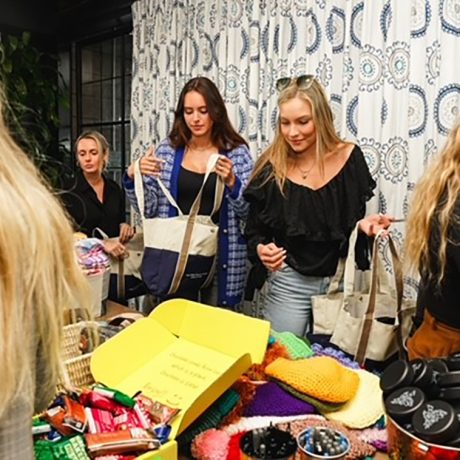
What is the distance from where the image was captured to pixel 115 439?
79 centimetres

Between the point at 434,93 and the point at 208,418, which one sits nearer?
the point at 208,418

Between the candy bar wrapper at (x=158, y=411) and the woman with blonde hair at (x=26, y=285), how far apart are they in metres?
0.28

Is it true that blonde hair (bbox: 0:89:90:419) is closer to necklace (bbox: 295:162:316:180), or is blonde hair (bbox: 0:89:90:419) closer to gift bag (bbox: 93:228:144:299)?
necklace (bbox: 295:162:316:180)

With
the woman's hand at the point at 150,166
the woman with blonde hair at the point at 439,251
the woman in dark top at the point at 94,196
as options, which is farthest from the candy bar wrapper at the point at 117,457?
the woman in dark top at the point at 94,196

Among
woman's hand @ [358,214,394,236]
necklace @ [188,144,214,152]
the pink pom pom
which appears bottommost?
the pink pom pom

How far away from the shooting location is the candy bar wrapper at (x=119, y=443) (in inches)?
30.6

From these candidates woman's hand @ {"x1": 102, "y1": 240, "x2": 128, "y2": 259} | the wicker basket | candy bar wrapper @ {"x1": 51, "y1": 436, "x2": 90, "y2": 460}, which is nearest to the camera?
candy bar wrapper @ {"x1": 51, "y1": 436, "x2": 90, "y2": 460}

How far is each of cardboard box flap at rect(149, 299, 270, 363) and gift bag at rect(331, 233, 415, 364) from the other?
39cm

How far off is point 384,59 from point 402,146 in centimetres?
32

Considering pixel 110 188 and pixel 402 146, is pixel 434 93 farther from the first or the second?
pixel 110 188

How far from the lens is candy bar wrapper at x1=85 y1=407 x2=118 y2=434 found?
827 mm

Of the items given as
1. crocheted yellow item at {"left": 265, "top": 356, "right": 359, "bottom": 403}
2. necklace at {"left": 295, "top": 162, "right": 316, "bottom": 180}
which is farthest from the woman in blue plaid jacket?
crocheted yellow item at {"left": 265, "top": 356, "right": 359, "bottom": 403}

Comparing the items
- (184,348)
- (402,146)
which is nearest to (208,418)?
(184,348)

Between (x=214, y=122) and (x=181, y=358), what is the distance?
1.18 m
